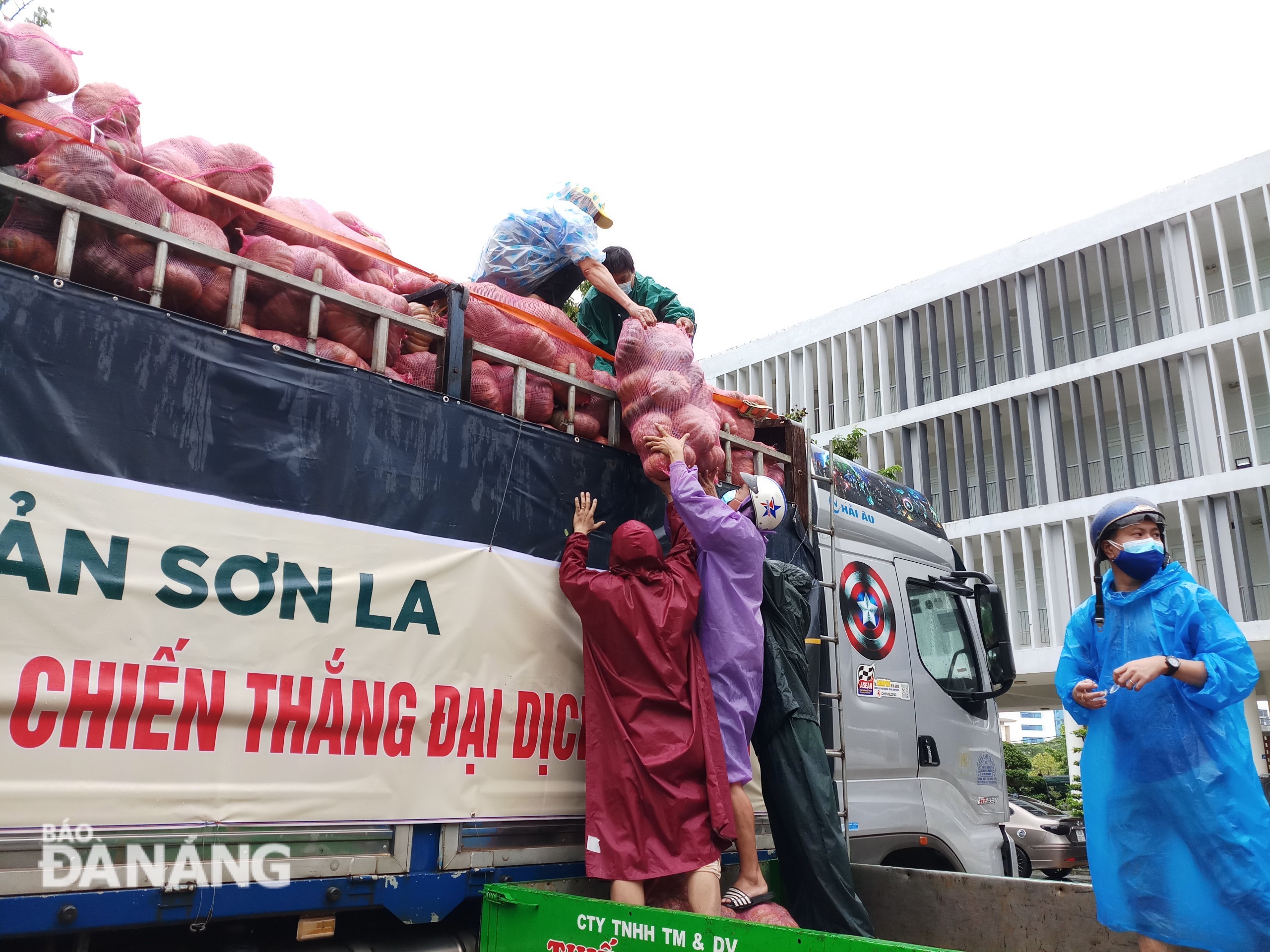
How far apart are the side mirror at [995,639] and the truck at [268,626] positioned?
9.42 ft

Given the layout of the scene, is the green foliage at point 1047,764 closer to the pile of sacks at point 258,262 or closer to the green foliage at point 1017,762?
the green foliage at point 1017,762

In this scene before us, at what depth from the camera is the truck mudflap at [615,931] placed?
2303 millimetres

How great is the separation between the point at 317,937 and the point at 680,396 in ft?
7.61

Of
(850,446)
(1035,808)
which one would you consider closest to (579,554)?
(1035,808)

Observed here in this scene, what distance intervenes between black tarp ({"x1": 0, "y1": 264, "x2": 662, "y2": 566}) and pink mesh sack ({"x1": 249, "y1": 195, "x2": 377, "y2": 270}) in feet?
2.83

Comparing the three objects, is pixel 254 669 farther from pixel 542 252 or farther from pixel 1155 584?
pixel 1155 584

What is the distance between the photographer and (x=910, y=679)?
5168 mm

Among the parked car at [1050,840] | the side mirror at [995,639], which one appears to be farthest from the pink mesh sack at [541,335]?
the parked car at [1050,840]

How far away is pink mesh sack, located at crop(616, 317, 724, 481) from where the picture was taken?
3877mm

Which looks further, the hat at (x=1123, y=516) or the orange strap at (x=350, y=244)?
the hat at (x=1123, y=516)

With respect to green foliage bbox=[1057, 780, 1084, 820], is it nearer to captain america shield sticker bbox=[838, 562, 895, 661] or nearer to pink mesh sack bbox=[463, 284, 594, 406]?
captain america shield sticker bbox=[838, 562, 895, 661]

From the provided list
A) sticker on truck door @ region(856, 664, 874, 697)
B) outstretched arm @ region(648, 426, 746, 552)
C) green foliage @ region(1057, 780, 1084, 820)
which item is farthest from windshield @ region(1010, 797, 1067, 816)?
outstretched arm @ region(648, 426, 746, 552)

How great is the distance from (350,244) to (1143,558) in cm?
316

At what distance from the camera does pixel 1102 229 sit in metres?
26.6
